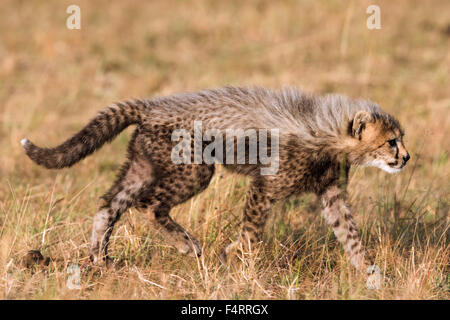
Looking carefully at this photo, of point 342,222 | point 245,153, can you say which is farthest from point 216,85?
point 342,222

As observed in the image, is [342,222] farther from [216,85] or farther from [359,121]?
[216,85]

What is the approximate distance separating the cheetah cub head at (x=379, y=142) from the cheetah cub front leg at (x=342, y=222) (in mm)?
287

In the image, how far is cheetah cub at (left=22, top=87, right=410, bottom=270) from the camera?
424cm

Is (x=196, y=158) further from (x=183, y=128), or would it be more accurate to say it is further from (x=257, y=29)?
(x=257, y=29)

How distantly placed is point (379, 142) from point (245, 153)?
2.80 ft

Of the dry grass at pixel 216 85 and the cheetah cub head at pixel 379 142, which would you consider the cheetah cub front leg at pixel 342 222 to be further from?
the cheetah cub head at pixel 379 142

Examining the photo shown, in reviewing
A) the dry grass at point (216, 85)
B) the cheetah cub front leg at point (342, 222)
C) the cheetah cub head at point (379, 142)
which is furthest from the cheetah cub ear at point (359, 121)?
the dry grass at point (216, 85)

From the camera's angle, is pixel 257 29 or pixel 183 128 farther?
pixel 257 29

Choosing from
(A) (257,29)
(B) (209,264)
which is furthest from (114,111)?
(A) (257,29)

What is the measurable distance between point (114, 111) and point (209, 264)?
113 cm

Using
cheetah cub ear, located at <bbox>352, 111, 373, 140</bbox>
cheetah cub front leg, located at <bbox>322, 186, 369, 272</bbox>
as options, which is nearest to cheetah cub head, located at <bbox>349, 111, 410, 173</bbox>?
cheetah cub ear, located at <bbox>352, 111, 373, 140</bbox>

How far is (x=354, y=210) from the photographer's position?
5.05 metres

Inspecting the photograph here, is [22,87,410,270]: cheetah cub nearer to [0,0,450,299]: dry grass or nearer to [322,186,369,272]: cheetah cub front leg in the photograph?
[322,186,369,272]: cheetah cub front leg

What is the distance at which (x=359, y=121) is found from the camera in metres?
4.31
